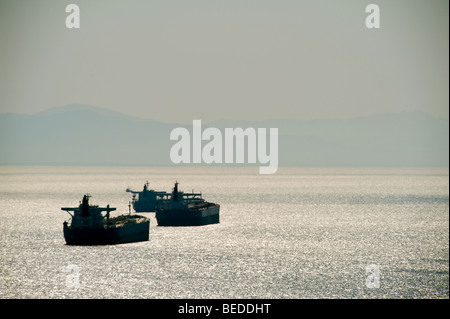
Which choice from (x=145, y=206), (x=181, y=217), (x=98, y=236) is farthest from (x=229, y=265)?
(x=145, y=206)

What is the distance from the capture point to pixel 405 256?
119m

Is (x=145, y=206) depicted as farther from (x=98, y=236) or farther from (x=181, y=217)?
(x=98, y=236)

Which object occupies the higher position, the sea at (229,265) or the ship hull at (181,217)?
the ship hull at (181,217)

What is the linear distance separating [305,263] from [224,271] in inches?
566

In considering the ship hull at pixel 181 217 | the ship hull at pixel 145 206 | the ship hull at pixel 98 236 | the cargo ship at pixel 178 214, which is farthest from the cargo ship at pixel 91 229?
the ship hull at pixel 145 206

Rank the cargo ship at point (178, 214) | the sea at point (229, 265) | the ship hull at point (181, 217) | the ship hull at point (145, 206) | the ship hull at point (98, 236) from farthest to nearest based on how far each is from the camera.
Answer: the ship hull at point (145, 206) → the cargo ship at point (178, 214) → the ship hull at point (181, 217) → the ship hull at point (98, 236) → the sea at point (229, 265)

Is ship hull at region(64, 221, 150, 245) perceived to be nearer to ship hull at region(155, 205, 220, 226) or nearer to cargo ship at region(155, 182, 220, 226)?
ship hull at region(155, 205, 220, 226)

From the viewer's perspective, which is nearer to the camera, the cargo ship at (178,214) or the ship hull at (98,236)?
the ship hull at (98,236)

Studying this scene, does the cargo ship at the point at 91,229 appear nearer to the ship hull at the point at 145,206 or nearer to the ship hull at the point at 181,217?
the ship hull at the point at 181,217

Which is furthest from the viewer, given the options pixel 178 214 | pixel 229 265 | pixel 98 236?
pixel 178 214

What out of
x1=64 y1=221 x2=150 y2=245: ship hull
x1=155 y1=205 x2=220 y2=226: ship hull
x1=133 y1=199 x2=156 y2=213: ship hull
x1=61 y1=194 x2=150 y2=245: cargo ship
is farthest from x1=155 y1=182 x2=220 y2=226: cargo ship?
x1=61 y1=194 x2=150 y2=245: cargo ship

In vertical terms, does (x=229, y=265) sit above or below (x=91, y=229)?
below
